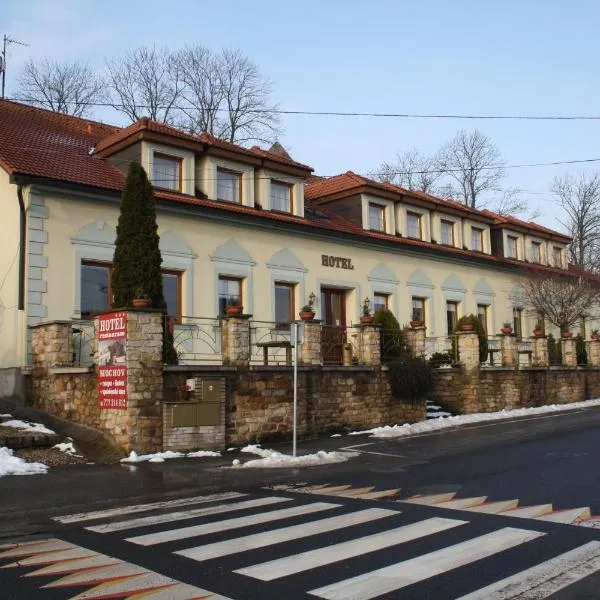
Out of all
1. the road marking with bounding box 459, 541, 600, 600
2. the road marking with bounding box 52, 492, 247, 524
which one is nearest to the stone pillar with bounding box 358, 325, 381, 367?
the road marking with bounding box 52, 492, 247, 524

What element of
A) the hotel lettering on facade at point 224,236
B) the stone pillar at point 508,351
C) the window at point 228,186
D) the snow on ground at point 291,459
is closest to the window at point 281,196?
the hotel lettering on facade at point 224,236

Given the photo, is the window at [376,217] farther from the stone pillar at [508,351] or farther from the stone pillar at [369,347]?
the stone pillar at [369,347]

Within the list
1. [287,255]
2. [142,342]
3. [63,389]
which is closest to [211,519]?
[142,342]

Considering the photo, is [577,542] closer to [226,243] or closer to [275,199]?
[226,243]

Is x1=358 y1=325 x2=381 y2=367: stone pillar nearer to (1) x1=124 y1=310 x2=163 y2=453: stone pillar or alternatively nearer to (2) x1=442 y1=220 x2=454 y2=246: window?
(1) x1=124 y1=310 x2=163 y2=453: stone pillar

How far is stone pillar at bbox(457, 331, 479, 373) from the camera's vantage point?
20.4 m

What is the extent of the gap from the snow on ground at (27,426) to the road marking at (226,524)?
7.55 metres

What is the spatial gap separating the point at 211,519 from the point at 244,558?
72.4 inches

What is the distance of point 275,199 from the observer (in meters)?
21.5

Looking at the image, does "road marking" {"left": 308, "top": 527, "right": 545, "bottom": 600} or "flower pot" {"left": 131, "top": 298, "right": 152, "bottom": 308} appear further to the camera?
"flower pot" {"left": 131, "top": 298, "right": 152, "bottom": 308}

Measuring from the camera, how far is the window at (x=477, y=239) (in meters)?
28.9

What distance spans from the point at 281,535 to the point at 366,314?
13.3m

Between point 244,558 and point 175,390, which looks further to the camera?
point 175,390

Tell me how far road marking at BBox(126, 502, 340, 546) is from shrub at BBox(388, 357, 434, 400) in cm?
945
